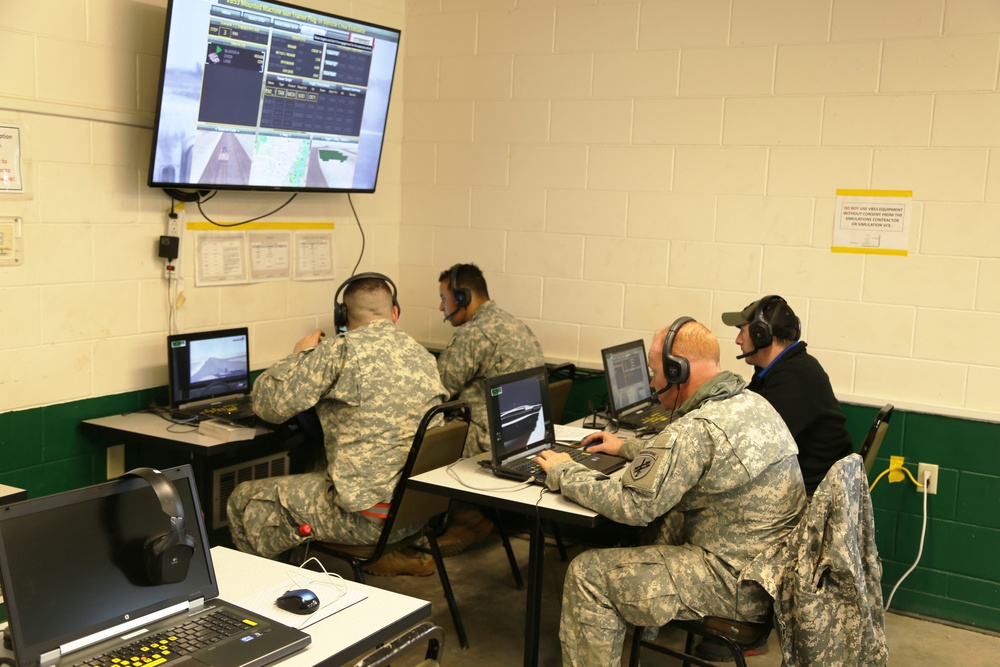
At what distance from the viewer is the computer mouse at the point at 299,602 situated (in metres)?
1.96

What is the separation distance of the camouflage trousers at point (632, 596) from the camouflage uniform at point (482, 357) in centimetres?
149

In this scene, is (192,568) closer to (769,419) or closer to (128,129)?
(769,419)

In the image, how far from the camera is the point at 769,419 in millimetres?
2766

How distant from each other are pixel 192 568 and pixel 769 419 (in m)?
1.66

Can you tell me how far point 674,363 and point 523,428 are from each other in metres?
0.60

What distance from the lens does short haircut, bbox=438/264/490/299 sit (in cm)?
450

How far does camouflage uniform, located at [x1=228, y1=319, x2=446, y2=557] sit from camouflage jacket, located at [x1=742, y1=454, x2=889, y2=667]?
139 cm

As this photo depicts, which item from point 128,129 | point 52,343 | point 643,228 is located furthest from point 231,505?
point 643,228

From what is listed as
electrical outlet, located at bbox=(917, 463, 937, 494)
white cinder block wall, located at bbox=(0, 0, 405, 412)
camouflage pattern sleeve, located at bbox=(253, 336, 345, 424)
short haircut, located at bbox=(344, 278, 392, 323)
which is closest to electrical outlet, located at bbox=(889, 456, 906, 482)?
electrical outlet, located at bbox=(917, 463, 937, 494)

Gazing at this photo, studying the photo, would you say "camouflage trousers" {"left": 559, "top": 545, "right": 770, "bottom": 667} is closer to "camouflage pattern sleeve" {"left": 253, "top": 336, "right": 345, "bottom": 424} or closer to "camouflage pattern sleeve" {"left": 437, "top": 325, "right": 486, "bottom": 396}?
"camouflage pattern sleeve" {"left": 253, "top": 336, "right": 345, "bottom": 424}

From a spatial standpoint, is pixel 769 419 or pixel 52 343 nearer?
pixel 769 419

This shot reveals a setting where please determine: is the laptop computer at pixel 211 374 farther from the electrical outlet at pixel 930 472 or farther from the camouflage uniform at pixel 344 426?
the electrical outlet at pixel 930 472

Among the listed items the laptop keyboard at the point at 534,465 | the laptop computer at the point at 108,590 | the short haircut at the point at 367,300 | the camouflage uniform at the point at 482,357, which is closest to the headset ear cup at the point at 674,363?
the laptop keyboard at the point at 534,465

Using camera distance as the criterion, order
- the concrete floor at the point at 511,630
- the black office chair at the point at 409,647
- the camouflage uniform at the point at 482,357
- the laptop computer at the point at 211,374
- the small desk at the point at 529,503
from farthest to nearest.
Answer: the camouflage uniform at the point at 482,357 → the laptop computer at the point at 211,374 → the concrete floor at the point at 511,630 → the small desk at the point at 529,503 → the black office chair at the point at 409,647
